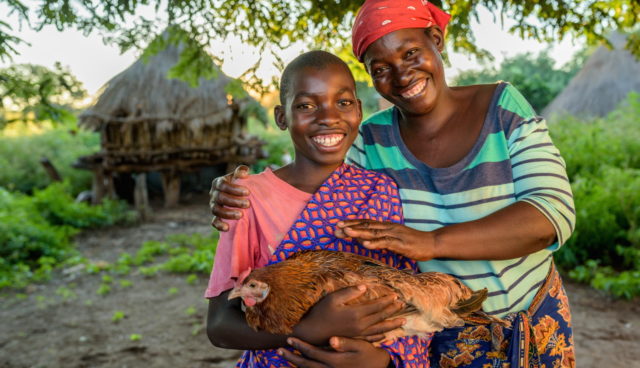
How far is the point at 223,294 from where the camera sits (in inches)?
67.4

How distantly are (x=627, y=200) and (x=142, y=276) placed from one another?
22.3ft

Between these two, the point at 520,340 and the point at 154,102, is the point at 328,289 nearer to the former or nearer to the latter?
the point at 520,340

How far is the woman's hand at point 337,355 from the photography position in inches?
59.6

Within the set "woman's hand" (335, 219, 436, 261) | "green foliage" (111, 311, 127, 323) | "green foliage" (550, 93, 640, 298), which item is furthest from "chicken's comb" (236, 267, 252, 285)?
"green foliage" (550, 93, 640, 298)

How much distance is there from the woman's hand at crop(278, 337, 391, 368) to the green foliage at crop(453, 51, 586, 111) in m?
14.4

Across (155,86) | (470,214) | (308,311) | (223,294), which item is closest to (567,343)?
(470,214)

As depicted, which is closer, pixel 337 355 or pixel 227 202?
pixel 337 355

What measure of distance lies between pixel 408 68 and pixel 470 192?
1.85ft

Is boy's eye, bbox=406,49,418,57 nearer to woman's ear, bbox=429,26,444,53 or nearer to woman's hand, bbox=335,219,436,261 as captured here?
woman's ear, bbox=429,26,444,53

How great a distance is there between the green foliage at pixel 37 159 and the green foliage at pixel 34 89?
11510 mm

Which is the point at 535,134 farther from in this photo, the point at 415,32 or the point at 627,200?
the point at 627,200

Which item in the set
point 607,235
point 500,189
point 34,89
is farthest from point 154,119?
point 500,189

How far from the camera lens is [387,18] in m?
1.93

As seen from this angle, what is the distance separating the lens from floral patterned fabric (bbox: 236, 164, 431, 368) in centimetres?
173
